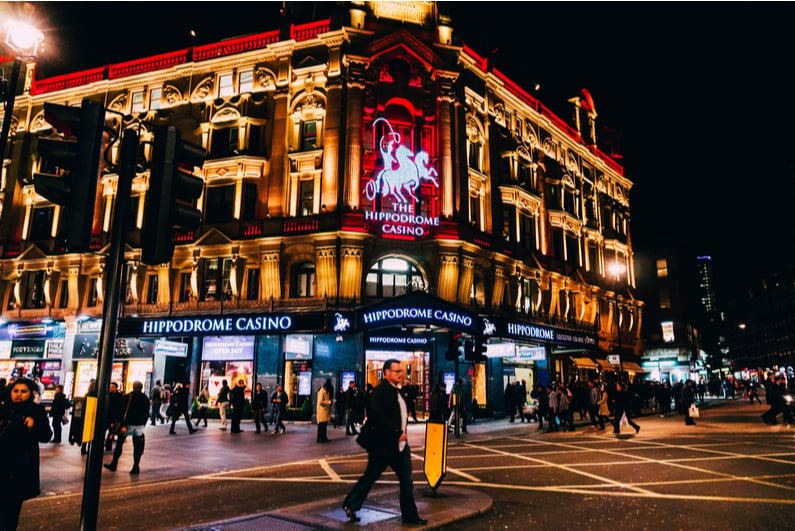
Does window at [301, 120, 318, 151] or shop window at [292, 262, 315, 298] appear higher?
window at [301, 120, 318, 151]

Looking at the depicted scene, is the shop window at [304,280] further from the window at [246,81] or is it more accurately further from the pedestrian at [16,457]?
the pedestrian at [16,457]

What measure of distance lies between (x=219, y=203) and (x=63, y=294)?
1073 centimetres

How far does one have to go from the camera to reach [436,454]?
26.0 ft

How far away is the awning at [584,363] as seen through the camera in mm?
37000

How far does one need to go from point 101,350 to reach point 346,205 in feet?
69.9

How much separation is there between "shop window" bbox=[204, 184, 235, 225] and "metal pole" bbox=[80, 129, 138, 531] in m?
24.4

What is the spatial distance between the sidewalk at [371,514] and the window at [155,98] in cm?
3027

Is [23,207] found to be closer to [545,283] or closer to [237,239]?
[237,239]

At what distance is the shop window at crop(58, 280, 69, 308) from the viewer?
1185 inches

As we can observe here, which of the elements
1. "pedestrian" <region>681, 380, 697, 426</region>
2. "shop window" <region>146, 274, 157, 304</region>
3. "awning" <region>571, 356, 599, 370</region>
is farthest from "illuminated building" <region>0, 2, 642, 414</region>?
"pedestrian" <region>681, 380, 697, 426</region>

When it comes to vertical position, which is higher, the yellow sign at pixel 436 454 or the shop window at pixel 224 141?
the shop window at pixel 224 141

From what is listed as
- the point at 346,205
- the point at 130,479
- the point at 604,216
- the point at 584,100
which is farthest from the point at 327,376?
the point at 584,100

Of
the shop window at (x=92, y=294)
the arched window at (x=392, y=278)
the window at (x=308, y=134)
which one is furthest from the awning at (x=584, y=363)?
the shop window at (x=92, y=294)

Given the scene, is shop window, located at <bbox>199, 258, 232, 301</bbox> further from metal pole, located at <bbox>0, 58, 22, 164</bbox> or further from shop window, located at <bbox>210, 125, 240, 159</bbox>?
metal pole, located at <bbox>0, 58, 22, 164</bbox>
